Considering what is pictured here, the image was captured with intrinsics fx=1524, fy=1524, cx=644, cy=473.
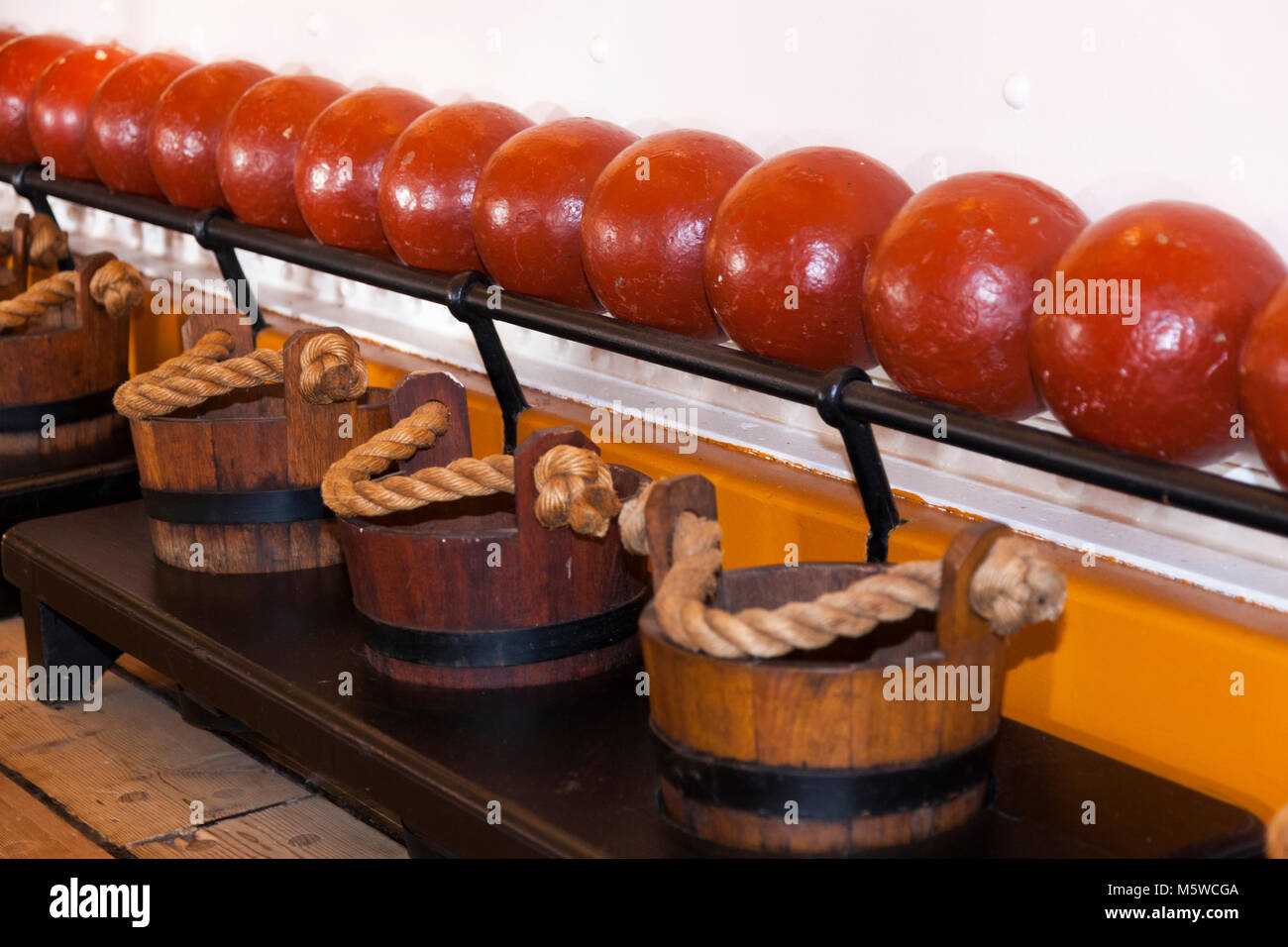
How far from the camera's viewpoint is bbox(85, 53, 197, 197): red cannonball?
2.48 m

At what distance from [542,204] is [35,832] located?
0.90 meters

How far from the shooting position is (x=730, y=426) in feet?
6.55

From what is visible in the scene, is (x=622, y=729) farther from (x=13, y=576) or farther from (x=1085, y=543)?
(x=13, y=576)

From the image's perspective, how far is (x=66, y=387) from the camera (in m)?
2.40

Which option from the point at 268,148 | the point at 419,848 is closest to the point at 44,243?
the point at 268,148

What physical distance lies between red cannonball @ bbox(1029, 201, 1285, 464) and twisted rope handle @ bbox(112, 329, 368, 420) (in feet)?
2.75

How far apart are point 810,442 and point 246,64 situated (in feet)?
3.92

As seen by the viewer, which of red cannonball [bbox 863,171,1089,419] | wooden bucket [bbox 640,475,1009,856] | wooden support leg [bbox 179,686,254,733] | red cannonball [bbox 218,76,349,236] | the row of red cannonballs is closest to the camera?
wooden bucket [bbox 640,475,1009,856]

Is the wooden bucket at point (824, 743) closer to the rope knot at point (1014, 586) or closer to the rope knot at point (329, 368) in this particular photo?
the rope knot at point (1014, 586)

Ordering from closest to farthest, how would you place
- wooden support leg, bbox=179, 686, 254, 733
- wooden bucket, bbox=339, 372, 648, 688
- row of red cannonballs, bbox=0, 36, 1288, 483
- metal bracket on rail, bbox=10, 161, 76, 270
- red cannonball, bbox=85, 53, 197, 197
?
1. row of red cannonballs, bbox=0, 36, 1288, 483
2. wooden bucket, bbox=339, 372, 648, 688
3. wooden support leg, bbox=179, 686, 254, 733
4. red cannonball, bbox=85, 53, 197, 197
5. metal bracket on rail, bbox=10, 161, 76, 270

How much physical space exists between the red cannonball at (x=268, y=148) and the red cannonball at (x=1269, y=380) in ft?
4.71

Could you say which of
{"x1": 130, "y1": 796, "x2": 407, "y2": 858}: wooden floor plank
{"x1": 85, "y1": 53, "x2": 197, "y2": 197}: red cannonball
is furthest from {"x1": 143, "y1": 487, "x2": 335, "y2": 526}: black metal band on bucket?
{"x1": 85, "y1": 53, "x2": 197, "y2": 197}: red cannonball

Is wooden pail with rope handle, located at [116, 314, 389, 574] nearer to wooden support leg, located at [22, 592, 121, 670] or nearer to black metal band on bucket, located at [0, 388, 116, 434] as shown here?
wooden support leg, located at [22, 592, 121, 670]
